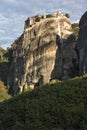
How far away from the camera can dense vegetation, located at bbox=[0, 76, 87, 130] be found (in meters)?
40.1

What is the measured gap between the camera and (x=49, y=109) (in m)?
42.0

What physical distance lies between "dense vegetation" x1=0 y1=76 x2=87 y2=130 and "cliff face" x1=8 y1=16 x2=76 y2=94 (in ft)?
119

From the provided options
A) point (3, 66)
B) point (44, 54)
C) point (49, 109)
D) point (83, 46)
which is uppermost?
point (83, 46)

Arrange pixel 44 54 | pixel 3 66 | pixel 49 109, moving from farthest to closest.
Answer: pixel 3 66
pixel 44 54
pixel 49 109

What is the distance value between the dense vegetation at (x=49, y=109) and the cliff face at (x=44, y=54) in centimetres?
3632

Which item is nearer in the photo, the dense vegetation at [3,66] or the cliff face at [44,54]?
the cliff face at [44,54]

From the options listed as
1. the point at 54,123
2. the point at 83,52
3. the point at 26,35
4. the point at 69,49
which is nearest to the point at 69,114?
the point at 54,123

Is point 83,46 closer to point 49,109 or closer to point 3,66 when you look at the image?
point 3,66

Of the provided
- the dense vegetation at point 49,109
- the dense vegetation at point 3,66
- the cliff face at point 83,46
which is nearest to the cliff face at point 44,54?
the cliff face at point 83,46

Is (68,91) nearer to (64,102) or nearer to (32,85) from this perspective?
(64,102)

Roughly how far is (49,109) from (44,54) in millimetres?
45271

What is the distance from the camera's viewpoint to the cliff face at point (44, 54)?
85812mm

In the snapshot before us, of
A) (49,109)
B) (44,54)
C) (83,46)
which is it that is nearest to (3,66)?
(44,54)

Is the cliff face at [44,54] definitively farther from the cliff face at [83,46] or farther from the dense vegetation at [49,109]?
the dense vegetation at [49,109]
